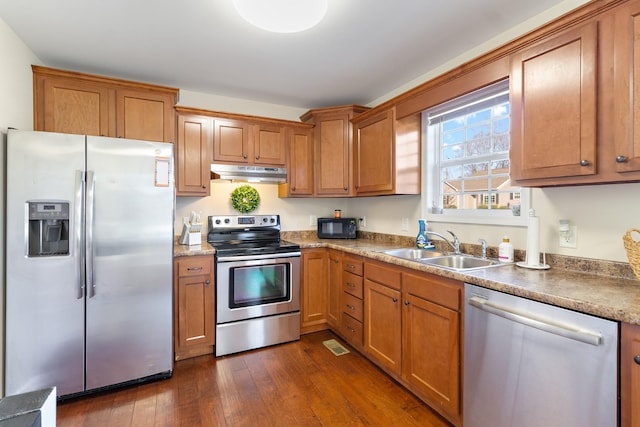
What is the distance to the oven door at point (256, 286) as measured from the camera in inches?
101

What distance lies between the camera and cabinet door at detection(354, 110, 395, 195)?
2688mm

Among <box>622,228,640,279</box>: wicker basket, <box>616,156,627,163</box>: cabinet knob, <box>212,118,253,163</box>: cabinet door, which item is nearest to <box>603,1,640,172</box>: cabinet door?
<box>616,156,627,163</box>: cabinet knob

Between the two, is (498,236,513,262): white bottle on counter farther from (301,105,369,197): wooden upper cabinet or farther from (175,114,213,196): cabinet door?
(175,114,213,196): cabinet door

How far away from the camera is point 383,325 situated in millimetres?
2234

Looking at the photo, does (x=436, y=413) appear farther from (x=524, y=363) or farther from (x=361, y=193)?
(x=361, y=193)

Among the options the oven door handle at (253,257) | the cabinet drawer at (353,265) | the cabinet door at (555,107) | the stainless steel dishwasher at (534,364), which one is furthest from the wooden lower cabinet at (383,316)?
the cabinet door at (555,107)

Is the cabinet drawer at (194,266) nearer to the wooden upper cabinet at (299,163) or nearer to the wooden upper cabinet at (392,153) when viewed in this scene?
the wooden upper cabinet at (299,163)

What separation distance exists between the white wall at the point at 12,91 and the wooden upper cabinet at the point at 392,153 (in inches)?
105

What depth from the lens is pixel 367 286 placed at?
2.42m

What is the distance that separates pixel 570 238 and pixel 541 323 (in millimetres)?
751

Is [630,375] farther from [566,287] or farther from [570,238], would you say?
[570,238]

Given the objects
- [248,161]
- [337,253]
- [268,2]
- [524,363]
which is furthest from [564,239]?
[248,161]

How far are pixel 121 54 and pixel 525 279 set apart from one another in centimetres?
310

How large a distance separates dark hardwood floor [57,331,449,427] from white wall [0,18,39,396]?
2.38 feet
